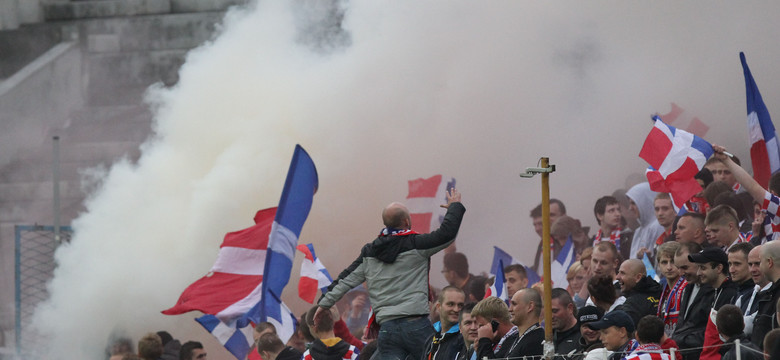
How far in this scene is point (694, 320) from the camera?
7.05 m

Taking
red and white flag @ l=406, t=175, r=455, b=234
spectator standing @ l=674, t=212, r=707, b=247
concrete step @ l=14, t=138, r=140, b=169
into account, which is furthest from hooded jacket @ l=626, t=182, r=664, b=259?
concrete step @ l=14, t=138, r=140, b=169

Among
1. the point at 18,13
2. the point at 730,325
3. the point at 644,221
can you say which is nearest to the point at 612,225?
the point at 644,221

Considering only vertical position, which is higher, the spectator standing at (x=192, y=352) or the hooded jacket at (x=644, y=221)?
the hooded jacket at (x=644, y=221)

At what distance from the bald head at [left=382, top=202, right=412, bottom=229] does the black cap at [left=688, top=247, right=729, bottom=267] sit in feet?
5.23

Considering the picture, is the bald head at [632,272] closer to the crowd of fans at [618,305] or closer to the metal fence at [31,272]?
the crowd of fans at [618,305]

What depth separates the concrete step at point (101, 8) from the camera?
20.0 m

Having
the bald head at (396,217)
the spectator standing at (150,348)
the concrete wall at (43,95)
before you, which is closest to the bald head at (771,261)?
the bald head at (396,217)

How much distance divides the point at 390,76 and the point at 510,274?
604cm

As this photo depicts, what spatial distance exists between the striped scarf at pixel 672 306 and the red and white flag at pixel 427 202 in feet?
17.6

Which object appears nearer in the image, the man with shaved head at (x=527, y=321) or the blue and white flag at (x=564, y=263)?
the man with shaved head at (x=527, y=321)

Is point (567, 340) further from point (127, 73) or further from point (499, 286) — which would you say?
point (127, 73)

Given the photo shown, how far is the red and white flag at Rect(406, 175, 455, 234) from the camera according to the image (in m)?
12.8

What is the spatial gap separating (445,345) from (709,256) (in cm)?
162

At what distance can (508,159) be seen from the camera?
14.3 m
